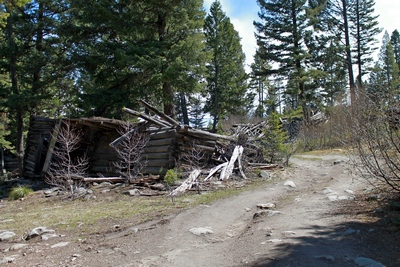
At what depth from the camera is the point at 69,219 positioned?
745 cm

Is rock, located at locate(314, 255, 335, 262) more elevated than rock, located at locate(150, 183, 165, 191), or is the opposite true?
rock, located at locate(150, 183, 165, 191)

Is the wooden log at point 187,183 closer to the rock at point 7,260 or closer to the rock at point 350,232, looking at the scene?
the rock at point 7,260

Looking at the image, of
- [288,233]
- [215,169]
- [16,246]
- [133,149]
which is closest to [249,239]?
[288,233]

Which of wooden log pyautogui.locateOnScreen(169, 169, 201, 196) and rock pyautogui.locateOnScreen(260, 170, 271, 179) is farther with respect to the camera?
rock pyautogui.locateOnScreen(260, 170, 271, 179)

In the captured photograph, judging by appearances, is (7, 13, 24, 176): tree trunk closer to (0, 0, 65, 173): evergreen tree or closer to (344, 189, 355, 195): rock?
(0, 0, 65, 173): evergreen tree

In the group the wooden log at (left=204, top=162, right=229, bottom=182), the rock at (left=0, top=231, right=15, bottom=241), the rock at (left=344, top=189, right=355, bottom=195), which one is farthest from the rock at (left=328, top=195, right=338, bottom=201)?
the rock at (left=0, top=231, right=15, bottom=241)

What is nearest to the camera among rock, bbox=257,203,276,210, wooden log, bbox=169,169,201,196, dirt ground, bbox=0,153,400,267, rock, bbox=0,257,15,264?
dirt ground, bbox=0,153,400,267

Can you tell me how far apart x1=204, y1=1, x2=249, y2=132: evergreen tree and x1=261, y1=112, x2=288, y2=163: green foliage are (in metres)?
15.8

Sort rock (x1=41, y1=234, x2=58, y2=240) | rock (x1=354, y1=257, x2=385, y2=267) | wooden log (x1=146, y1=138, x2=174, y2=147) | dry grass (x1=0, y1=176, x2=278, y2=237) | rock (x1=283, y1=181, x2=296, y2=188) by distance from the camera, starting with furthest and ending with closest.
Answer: wooden log (x1=146, y1=138, x2=174, y2=147), rock (x1=283, y1=181, x2=296, y2=188), dry grass (x1=0, y1=176, x2=278, y2=237), rock (x1=41, y1=234, x2=58, y2=240), rock (x1=354, y1=257, x2=385, y2=267)

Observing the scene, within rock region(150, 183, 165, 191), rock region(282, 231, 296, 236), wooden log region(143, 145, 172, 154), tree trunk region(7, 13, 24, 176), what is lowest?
rock region(282, 231, 296, 236)

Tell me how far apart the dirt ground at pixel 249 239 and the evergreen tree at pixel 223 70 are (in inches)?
910

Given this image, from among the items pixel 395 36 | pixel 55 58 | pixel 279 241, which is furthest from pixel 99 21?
pixel 395 36

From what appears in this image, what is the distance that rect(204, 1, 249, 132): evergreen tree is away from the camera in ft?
97.6

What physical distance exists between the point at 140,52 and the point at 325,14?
80.4 feet
